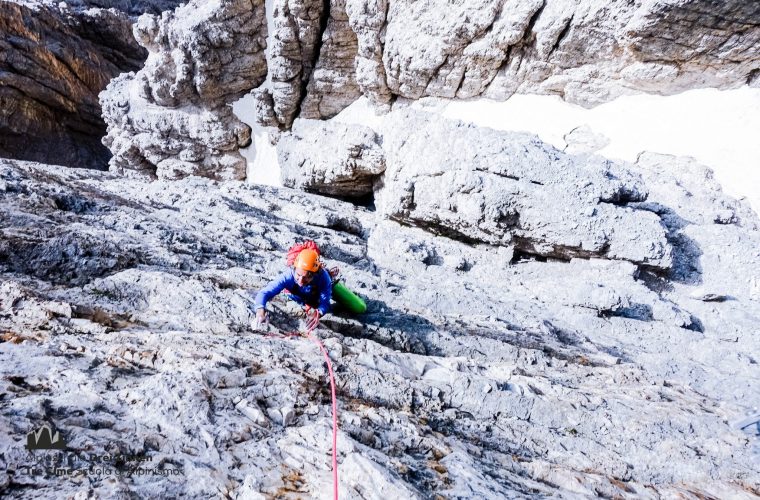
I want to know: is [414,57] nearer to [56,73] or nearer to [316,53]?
[316,53]

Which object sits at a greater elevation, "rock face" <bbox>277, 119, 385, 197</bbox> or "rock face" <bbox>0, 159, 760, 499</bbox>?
"rock face" <bbox>277, 119, 385, 197</bbox>

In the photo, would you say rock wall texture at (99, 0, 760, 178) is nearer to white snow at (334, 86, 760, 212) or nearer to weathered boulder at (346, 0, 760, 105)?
weathered boulder at (346, 0, 760, 105)

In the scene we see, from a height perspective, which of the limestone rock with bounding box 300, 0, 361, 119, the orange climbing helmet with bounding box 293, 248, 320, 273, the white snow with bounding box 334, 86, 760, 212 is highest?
the limestone rock with bounding box 300, 0, 361, 119

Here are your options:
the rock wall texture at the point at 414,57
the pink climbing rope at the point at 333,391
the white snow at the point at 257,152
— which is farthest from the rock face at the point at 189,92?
the pink climbing rope at the point at 333,391

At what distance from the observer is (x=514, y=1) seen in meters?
13.4

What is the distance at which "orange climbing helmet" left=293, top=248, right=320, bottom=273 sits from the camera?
501 centimetres

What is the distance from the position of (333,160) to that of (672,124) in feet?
40.2

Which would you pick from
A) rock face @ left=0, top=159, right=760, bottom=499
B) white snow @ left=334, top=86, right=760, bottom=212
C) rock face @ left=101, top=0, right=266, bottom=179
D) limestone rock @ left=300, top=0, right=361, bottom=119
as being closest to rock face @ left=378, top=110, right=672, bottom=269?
rock face @ left=0, top=159, right=760, bottom=499

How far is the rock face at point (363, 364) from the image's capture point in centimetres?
275

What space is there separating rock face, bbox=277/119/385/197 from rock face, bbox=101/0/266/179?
21.0 feet

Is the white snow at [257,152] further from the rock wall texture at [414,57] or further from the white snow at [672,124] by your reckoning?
the white snow at [672,124]

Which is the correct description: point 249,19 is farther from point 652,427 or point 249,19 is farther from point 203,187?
point 652,427

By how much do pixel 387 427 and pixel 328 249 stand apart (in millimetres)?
6256

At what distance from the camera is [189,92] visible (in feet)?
65.8
